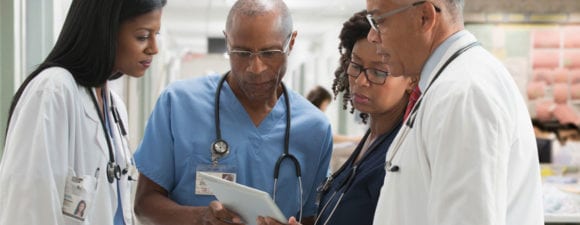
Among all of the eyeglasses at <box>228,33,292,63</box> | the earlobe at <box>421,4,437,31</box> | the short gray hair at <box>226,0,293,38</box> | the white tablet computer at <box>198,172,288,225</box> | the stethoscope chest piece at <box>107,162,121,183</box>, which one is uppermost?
the short gray hair at <box>226,0,293,38</box>

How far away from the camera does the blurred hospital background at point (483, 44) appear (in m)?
2.15

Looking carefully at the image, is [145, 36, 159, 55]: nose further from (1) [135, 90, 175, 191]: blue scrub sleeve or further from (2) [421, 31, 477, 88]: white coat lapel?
(2) [421, 31, 477, 88]: white coat lapel

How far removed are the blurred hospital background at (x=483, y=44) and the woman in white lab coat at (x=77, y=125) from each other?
0.69m

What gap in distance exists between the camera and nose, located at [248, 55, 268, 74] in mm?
1585

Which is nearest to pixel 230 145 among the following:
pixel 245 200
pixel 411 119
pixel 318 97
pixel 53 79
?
pixel 245 200

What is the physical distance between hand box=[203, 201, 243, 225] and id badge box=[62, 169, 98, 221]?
12.2 inches

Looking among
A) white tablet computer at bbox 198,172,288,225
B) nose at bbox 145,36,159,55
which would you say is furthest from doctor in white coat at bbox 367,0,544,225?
nose at bbox 145,36,159,55

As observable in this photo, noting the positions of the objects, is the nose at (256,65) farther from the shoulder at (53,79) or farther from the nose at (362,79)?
the shoulder at (53,79)

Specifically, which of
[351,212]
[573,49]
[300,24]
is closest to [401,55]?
[351,212]

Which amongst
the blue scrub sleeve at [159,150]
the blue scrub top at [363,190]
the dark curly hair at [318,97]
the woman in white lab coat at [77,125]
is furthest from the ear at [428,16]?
the dark curly hair at [318,97]

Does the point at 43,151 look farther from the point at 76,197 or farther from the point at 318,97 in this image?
the point at 318,97

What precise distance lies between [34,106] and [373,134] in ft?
2.61

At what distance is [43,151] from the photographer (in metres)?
1.22

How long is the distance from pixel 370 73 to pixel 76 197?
0.71 metres
